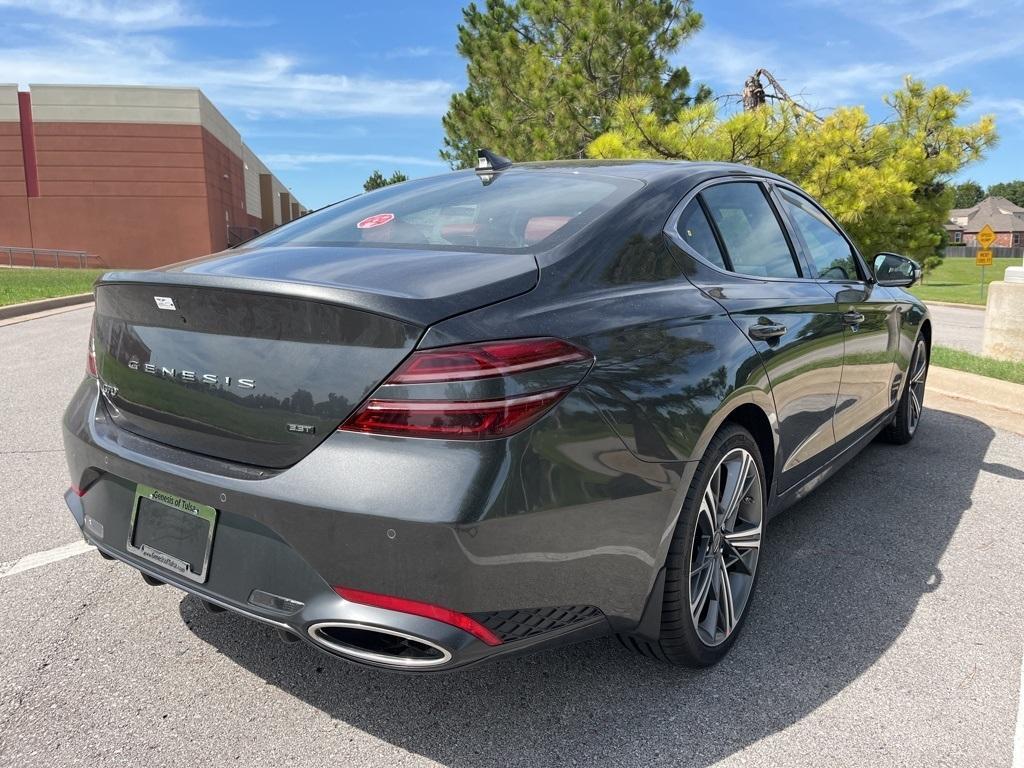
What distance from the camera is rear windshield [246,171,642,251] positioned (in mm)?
2438

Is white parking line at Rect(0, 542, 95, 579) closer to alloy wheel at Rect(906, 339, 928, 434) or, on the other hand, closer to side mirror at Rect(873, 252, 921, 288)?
side mirror at Rect(873, 252, 921, 288)

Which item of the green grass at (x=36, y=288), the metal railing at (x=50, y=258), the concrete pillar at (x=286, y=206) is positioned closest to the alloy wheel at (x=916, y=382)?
the green grass at (x=36, y=288)

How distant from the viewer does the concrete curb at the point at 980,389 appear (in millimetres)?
6461

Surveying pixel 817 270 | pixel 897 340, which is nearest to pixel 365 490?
pixel 817 270

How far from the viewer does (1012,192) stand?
12962cm

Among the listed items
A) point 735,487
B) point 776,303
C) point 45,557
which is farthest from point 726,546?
point 45,557

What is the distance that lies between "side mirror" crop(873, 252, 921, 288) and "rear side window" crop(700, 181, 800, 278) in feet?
3.78

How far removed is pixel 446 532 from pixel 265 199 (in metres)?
66.4

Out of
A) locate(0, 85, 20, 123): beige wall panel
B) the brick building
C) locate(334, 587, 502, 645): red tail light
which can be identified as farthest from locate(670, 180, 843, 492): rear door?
locate(0, 85, 20, 123): beige wall panel

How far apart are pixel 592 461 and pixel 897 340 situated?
3.12 meters

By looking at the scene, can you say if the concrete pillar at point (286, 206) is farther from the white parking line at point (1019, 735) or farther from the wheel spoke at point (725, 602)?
the white parking line at point (1019, 735)

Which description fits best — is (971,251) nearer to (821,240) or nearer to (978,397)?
(978,397)

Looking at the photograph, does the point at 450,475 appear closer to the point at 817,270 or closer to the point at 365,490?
the point at 365,490

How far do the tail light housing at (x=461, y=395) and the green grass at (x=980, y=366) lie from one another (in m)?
6.62
